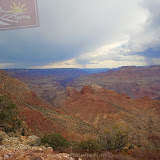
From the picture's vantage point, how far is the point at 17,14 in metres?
9.40

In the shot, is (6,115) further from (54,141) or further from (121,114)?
(121,114)

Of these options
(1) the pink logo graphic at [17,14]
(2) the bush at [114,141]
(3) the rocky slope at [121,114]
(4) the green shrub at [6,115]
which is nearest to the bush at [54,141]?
(4) the green shrub at [6,115]

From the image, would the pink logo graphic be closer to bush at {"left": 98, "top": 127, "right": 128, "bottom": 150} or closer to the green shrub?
the green shrub

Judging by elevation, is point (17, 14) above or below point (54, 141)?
above

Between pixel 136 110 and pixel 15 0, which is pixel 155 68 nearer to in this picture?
pixel 136 110

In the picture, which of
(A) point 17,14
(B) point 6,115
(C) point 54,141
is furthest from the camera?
(B) point 6,115

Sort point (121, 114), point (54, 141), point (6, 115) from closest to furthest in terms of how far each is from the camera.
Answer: point (54, 141) → point (6, 115) → point (121, 114)

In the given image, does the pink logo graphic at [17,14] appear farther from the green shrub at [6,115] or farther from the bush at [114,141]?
the bush at [114,141]

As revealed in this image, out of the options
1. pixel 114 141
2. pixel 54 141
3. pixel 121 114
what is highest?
pixel 114 141

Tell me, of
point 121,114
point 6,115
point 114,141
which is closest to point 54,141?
point 6,115

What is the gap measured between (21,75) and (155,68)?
17596 centimetres

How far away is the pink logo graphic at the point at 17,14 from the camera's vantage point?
9375 mm

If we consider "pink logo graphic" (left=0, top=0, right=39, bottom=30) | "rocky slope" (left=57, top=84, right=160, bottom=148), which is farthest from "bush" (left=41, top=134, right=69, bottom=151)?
"rocky slope" (left=57, top=84, right=160, bottom=148)

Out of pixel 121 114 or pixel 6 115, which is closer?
pixel 6 115
